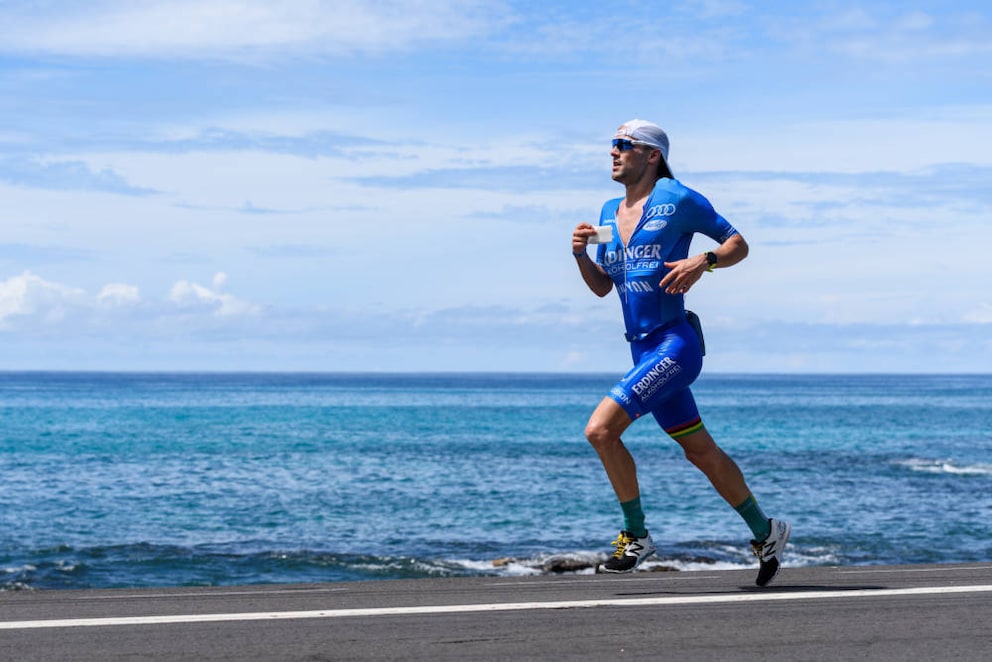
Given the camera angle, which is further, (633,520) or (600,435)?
(633,520)

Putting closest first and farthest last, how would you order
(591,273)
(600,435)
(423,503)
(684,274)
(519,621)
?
1. (519,621)
2. (684,274)
3. (600,435)
4. (591,273)
5. (423,503)

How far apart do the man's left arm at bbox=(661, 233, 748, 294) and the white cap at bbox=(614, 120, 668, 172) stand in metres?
0.69

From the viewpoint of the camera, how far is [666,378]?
6.47 meters

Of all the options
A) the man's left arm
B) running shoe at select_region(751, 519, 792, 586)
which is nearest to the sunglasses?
the man's left arm

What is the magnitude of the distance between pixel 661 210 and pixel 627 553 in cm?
176

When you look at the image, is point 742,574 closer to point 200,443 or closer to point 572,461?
point 572,461

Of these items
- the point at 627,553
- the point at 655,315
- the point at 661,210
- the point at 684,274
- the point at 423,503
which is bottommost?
the point at 423,503

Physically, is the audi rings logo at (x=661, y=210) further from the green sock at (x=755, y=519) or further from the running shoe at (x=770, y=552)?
the running shoe at (x=770, y=552)

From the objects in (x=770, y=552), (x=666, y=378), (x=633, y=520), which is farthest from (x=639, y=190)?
(x=770, y=552)

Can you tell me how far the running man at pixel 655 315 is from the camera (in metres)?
6.45

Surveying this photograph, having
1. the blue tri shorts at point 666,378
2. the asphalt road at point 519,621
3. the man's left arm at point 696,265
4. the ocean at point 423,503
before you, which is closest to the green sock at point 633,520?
the asphalt road at point 519,621

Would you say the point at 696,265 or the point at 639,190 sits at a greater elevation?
the point at 639,190

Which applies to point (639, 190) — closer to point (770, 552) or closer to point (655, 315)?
point (655, 315)

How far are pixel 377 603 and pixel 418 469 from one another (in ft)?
144
